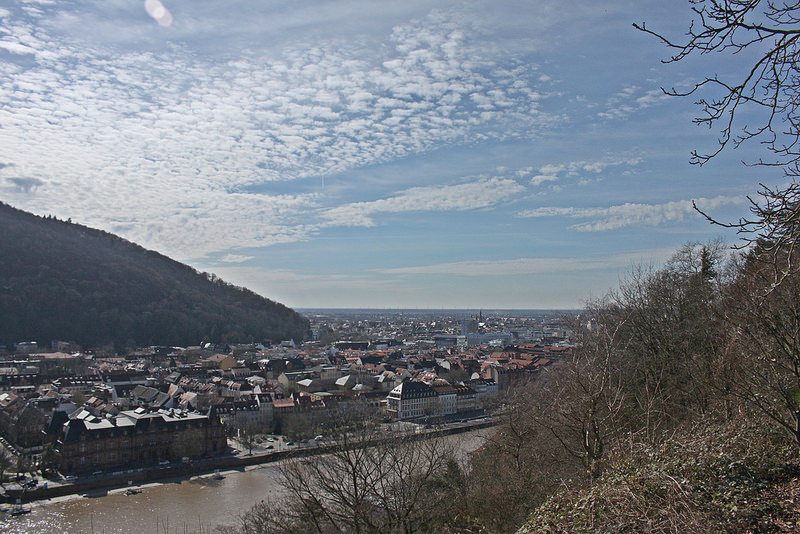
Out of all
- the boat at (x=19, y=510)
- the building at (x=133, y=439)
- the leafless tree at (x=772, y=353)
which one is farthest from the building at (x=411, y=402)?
the leafless tree at (x=772, y=353)

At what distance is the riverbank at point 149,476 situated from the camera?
1489 centimetres

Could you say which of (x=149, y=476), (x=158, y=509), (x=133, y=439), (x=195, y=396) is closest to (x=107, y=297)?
(x=195, y=396)

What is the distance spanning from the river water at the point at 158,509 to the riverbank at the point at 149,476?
0.44m

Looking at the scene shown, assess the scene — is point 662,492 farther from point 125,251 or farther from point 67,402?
point 125,251

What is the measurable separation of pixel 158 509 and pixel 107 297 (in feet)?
149

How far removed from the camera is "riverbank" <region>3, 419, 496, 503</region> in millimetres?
14891

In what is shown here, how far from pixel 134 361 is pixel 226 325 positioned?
17.4m

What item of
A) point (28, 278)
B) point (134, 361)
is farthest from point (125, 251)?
point (134, 361)

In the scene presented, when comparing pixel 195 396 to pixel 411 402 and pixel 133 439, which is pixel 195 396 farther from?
pixel 411 402

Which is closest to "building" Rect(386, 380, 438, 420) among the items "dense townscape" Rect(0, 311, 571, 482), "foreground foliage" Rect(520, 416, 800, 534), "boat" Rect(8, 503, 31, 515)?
"dense townscape" Rect(0, 311, 571, 482)

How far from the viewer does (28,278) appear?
51781 millimetres

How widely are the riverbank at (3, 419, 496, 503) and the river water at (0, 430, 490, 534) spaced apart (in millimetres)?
442

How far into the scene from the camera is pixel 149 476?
1731cm

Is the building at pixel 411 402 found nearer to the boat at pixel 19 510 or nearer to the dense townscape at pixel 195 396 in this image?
the dense townscape at pixel 195 396
